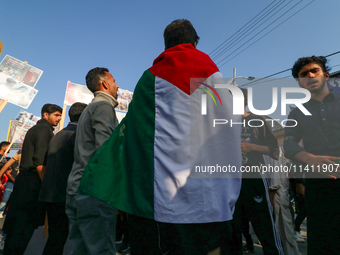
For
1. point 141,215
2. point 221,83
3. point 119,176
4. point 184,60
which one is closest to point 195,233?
point 141,215

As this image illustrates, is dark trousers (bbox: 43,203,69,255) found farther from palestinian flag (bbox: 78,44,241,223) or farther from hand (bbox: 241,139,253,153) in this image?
hand (bbox: 241,139,253,153)

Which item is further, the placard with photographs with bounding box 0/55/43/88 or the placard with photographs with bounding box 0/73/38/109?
the placard with photographs with bounding box 0/55/43/88

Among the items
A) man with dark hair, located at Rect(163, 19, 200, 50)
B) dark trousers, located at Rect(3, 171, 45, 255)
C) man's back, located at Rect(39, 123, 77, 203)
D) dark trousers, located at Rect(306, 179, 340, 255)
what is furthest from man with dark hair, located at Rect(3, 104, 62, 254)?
dark trousers, located at Rect(306, 179, 340, 255)

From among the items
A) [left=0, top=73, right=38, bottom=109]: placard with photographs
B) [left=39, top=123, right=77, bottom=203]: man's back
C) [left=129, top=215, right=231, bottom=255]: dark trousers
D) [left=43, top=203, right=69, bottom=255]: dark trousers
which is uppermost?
[left=0, top=73, right=38, bottom=109]: placard with photographs

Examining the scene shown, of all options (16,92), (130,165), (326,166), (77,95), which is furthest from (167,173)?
(77,95)

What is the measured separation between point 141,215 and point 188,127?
19.4 inches

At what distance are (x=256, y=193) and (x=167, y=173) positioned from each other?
1.50 meters

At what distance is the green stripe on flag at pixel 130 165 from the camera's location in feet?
3.94

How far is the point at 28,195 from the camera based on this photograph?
261 centimetres

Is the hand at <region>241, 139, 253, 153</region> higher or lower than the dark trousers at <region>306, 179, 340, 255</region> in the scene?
higher

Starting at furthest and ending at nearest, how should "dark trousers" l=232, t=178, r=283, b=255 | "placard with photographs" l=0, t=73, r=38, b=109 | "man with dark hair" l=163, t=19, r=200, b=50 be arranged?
"placard with photographs" l=0, t=73, r=38, b=109, "dark trousers" l=232, t=178, r=283, b=255, "man with dark hair" l=163, t=19, r=200, b=50

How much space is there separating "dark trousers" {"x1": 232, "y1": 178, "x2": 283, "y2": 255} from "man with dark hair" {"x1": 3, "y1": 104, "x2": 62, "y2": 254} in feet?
6.84

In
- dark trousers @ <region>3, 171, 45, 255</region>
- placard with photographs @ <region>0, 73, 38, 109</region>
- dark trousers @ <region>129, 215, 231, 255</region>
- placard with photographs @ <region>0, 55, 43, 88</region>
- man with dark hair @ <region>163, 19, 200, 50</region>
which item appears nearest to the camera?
dark trousers @ <region>129, 215, 231, 255</region>

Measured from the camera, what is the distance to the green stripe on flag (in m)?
1.20
